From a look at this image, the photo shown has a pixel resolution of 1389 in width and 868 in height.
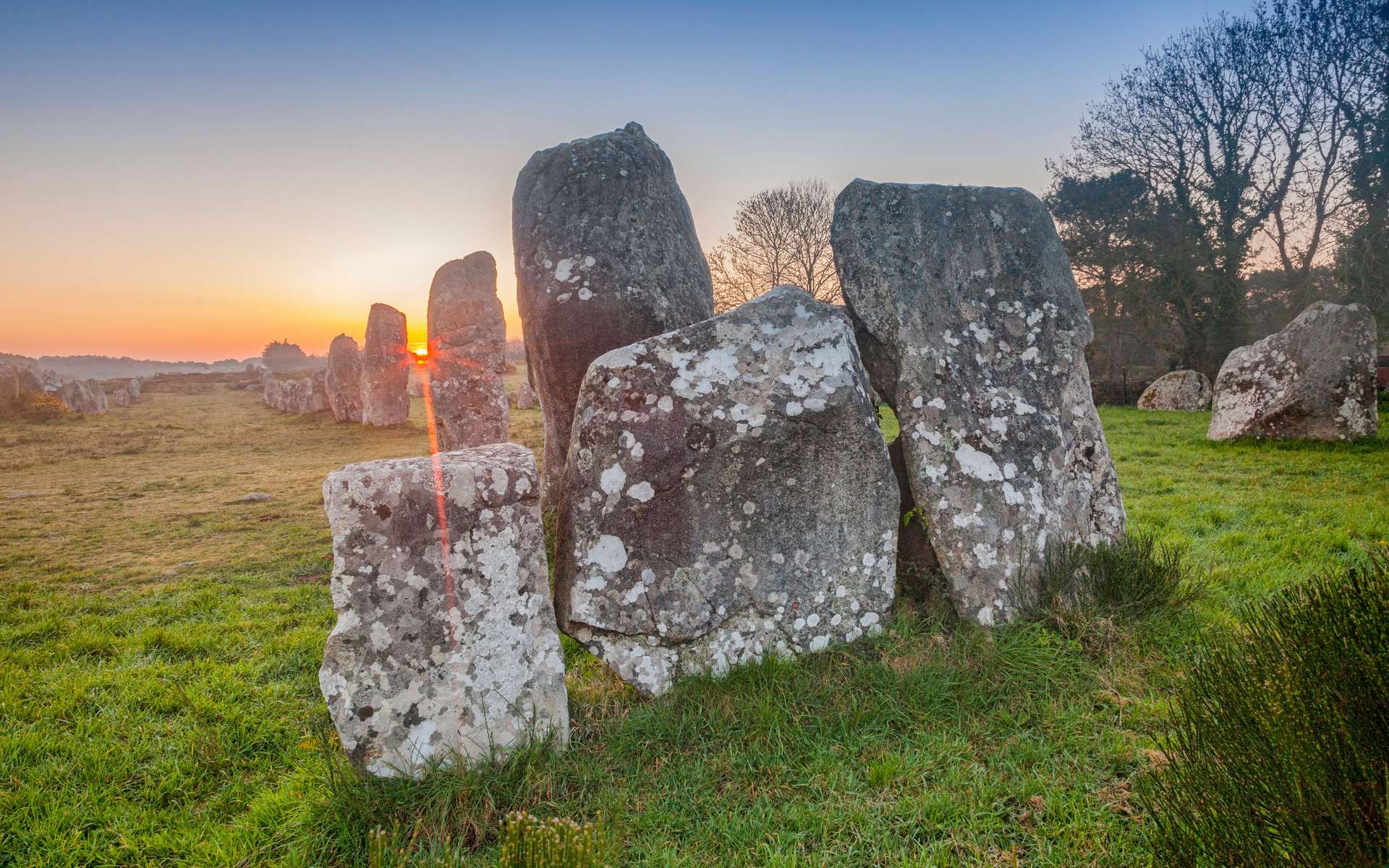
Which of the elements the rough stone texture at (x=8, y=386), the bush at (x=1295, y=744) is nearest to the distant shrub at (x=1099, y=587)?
the bush at (x=1295, y=744)

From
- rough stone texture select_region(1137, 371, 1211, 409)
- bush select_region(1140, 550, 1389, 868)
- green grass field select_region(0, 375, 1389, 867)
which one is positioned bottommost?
green grass field select_region(0, 375, 1389, 867)

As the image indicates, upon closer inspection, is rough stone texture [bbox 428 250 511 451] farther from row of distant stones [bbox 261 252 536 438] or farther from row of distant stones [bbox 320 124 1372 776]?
row of distant stones [bbox 320 124 1372 776]

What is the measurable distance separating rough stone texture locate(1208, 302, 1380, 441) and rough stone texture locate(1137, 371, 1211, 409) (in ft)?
20.5

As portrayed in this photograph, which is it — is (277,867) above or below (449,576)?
below

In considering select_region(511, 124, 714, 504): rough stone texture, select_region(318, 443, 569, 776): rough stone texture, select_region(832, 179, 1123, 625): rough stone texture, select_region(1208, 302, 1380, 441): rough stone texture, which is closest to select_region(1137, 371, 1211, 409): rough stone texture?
select_region(1208, 302, 1380, 441): rough stone texture

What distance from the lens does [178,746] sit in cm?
367

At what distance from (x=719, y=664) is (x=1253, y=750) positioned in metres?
2.46

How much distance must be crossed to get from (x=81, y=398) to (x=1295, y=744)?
35.2m

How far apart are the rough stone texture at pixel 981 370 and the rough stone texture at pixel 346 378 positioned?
2092cm

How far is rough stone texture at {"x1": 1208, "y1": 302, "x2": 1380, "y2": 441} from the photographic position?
33.3 ft

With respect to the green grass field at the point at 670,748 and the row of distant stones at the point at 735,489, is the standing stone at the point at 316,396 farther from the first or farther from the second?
the row of distant stones at the point at 735,489

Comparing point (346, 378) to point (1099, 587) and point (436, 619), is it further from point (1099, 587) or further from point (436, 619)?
point (1099, 587)

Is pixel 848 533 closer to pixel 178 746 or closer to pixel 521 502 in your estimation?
pixel 521 502

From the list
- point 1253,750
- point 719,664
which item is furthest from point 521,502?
point 1253,750
